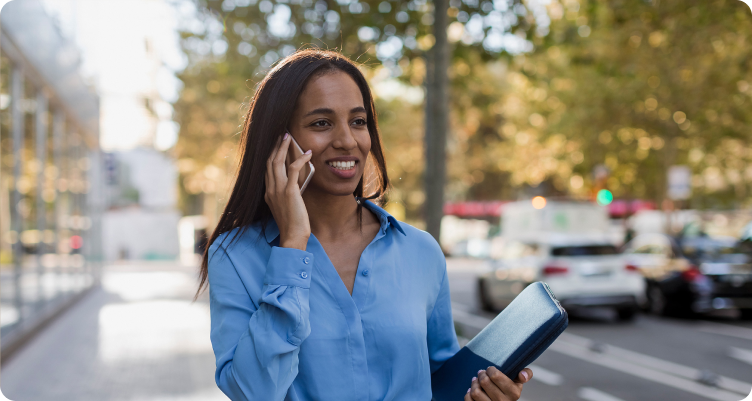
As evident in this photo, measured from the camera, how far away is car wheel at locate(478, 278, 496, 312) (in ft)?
46.1

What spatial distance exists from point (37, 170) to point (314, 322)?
9984mm

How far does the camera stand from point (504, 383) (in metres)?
1.80

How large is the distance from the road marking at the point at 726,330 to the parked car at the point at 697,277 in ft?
1.56

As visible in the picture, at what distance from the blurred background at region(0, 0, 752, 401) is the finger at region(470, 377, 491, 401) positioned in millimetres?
905

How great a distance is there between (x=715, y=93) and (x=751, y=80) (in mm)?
843

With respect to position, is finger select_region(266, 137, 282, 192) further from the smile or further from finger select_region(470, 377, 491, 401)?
finger select_region(470, 377, 491, 401)

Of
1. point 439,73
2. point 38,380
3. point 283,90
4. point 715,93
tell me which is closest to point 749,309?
point 715,93

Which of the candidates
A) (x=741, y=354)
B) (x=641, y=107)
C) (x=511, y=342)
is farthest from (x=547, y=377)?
(x=641, y=107)

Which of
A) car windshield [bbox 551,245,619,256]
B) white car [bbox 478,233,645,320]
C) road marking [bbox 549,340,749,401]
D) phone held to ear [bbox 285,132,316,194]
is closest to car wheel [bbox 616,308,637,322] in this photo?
white car [bbox 478,233,645,320]

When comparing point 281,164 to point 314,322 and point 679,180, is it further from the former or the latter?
point 679,180

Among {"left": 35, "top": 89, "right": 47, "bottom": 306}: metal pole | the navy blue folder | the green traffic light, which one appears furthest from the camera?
the green traffic light

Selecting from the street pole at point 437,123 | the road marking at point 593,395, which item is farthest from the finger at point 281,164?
the road marking at point 593,395

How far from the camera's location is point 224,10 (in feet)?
30.0

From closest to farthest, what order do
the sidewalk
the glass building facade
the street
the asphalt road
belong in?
the sidewalk, the street, the asphalt road, the glass building facade
